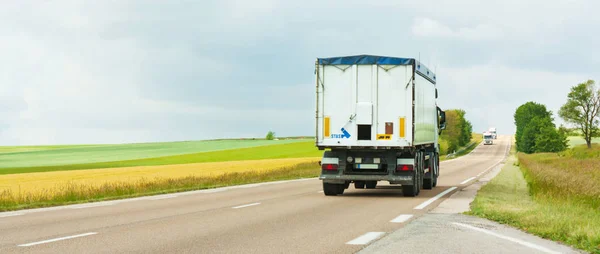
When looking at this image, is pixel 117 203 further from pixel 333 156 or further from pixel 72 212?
pixel 333 156

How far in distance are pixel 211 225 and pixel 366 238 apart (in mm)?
3012

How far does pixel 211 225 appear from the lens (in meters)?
11.9

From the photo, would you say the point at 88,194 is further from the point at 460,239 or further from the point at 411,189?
the point at 460,239

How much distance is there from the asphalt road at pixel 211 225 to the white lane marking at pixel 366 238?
1 centimetres

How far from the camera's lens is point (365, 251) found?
28.1 ft

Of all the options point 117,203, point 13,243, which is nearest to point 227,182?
point 117,203

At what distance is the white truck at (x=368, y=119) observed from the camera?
19641 millimetres

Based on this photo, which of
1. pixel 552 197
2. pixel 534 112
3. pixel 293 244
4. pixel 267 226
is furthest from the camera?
pixel 534 112

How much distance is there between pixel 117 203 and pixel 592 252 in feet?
37.8

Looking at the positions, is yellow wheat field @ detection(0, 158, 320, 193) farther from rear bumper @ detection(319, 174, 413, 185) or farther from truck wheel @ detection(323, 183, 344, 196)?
rear bumper @ detection(319, 174, 413, 185)

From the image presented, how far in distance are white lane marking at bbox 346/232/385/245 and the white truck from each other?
925 cm

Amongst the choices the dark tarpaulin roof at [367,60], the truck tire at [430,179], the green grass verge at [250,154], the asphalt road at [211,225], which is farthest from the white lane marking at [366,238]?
the green grass verge at [250,154]

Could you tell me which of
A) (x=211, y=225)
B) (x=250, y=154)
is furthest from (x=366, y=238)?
(x=250, y=154)

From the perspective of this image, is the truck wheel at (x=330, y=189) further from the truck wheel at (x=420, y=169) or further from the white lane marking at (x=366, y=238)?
the white lane marking at (x=366, y=238)
